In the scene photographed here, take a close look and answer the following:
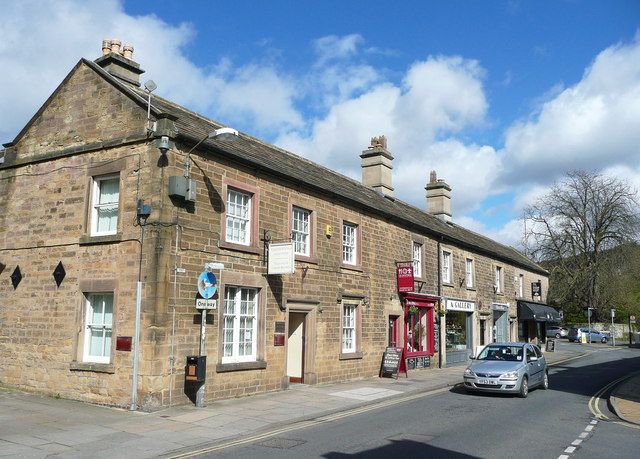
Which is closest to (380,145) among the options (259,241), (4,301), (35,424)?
(259,241)

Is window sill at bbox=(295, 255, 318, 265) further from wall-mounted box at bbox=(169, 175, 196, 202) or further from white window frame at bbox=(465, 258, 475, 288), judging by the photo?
white window frame at bbox=(465, 258, 475, 288)

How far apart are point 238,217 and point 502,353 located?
882cm

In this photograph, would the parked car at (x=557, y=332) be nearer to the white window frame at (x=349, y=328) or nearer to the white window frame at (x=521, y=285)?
the white window frame at (x=521, y=285)

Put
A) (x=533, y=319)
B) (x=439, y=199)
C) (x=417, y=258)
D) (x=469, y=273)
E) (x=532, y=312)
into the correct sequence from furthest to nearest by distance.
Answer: (x=533, y=319), (x=532, y=312), (x=439, y=199), (x=469, y=273), (x=417, y=258)

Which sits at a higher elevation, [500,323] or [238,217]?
[238,217]

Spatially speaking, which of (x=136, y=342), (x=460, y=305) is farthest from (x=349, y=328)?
(x=460, y=305)

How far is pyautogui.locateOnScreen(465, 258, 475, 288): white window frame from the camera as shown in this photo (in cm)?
2767

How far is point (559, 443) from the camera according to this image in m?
9.16

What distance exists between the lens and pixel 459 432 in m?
9.86

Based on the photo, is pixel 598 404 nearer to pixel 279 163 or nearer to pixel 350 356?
pixel 350 356

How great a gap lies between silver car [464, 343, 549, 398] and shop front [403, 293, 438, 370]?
4.78 m

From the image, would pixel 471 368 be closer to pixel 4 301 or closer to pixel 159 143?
pixel 159 143

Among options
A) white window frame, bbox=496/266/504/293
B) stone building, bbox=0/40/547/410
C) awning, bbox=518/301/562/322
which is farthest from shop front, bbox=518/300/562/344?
stone building, bbox=0/40/547/410

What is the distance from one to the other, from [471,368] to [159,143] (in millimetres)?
10356
